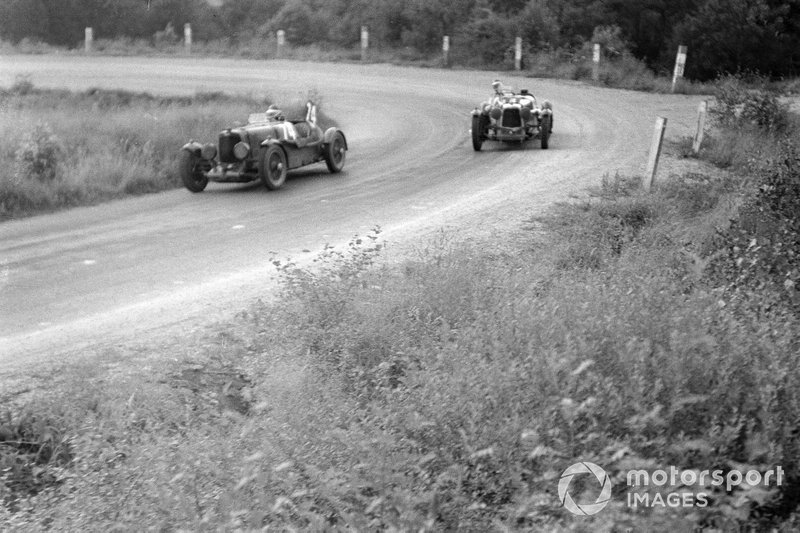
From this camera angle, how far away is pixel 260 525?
4.32 m

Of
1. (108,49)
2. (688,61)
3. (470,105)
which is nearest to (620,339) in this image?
(470,105)

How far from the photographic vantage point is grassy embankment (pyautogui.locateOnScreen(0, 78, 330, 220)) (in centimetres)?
1307

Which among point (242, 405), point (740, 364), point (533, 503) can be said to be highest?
point (740, 364)

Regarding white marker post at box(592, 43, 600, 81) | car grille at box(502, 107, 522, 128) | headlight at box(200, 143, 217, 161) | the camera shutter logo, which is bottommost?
the camera shutter logo

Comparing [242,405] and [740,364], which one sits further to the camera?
[242,405]

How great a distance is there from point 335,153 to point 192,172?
2.57 meters

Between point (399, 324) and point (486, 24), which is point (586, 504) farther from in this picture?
point (486, 24)

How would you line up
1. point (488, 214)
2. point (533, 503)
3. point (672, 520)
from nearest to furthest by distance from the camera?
point (672, 520), point (533, 503), point (488, 214)

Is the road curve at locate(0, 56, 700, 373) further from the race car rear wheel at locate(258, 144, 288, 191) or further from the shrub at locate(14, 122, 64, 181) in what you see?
the shrub at locate(14, 122, 64, 181)

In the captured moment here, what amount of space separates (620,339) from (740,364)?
646mm

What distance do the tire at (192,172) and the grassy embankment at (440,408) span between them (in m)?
6.53

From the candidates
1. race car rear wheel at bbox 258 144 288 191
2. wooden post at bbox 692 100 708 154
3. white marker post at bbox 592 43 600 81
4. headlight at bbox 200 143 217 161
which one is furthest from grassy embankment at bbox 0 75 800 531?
white marker post at bbox 592 43 600 81

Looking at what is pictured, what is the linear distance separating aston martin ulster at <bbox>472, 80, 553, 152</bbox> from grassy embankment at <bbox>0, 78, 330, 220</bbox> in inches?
186

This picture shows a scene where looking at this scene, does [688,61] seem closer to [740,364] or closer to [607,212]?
[607,212]
